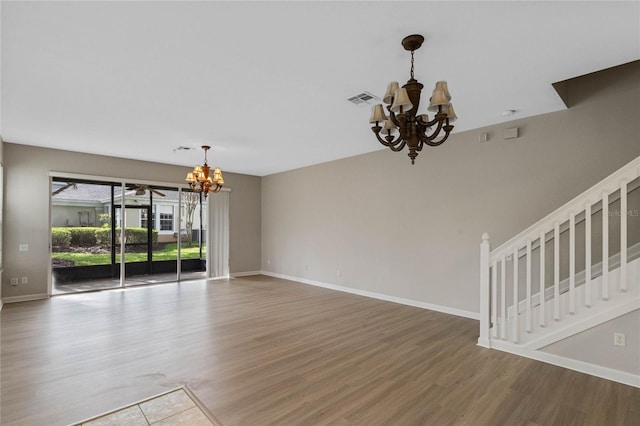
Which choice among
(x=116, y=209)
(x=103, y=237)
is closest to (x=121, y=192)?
(x=116, y=209)

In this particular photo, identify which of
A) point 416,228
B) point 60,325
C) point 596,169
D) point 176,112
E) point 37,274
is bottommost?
point 60,325

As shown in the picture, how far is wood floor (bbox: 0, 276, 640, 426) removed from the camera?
2316 millimetres

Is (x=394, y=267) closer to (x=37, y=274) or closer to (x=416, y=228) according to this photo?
(x=416, y=228)

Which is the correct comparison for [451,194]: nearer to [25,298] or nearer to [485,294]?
[485,294]

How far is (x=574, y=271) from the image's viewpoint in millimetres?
3213

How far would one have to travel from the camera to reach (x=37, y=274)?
5766 millimetres

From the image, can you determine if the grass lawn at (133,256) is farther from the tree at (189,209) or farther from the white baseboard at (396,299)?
the white baseboard at (396,299)

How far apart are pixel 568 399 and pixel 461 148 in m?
3.51

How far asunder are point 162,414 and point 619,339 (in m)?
4.07

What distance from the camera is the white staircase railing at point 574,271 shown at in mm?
2812

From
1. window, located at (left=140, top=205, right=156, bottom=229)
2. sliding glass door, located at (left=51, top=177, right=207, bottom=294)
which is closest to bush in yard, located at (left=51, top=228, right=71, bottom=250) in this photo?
sliding glass door, located at (left=51, top=177, right=207, bottom=294)

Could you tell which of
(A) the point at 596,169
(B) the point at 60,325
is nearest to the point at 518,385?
(A) the point at 596,169

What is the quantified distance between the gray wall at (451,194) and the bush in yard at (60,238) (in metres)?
5.02

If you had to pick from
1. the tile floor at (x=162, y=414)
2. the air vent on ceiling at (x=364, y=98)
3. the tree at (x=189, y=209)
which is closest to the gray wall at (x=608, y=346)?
the air vent on ceiling at (x=364, y=98)
